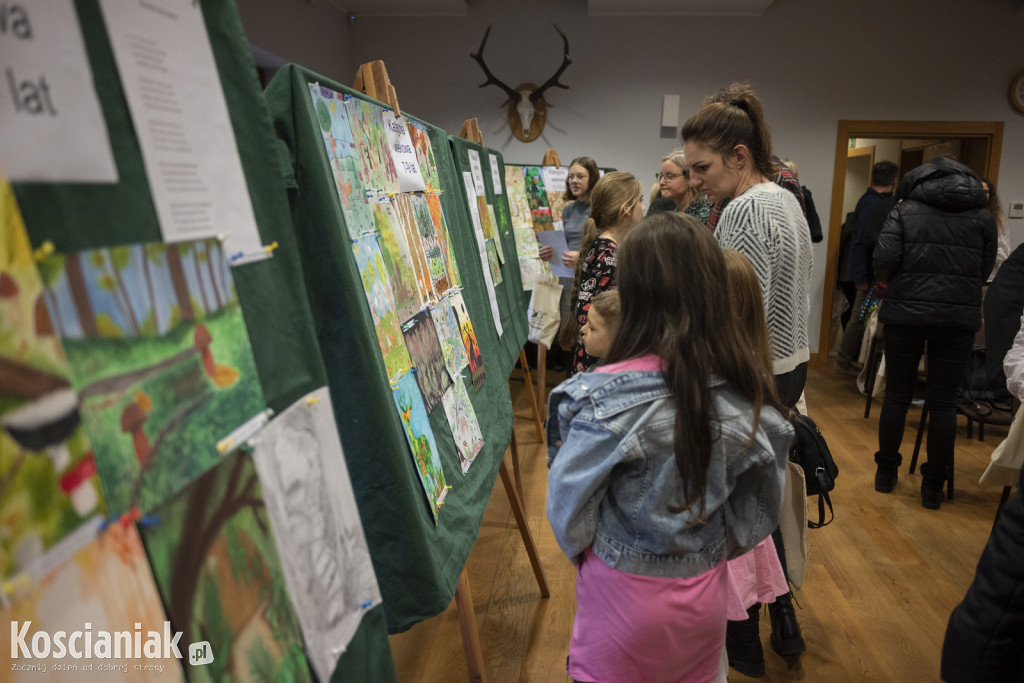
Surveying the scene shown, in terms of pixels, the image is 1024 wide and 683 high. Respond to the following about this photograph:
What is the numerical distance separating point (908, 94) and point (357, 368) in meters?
6.31

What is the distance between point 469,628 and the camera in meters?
1.40

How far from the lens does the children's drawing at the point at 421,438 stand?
3.86 ft

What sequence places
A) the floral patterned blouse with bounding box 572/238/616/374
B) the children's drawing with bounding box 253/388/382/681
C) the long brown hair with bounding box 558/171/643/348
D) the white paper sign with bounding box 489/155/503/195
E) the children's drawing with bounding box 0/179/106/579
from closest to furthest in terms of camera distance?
the children's drawing with bounding box 0/179/106/579, the children's drawing with bounding box 253/388/382/681, the floral patterned blouse with bounding box 572/238/616/374, the long brown hair with bounding box 558/171/643/348, the white paper sign with bounding box 489/155/503/195

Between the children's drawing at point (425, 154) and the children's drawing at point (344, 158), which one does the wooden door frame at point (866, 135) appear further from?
the children's drawing at point (344, 158)

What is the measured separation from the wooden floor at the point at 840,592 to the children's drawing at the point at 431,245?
47.4 inches

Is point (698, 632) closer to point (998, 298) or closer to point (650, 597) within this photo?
point (650, 597)

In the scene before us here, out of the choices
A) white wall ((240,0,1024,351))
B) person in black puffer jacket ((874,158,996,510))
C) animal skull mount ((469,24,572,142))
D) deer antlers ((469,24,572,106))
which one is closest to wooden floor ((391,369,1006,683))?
person in black puffer jacket ((874,158,996,510))

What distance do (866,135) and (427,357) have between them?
5877mm

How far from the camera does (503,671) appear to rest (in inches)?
77.0

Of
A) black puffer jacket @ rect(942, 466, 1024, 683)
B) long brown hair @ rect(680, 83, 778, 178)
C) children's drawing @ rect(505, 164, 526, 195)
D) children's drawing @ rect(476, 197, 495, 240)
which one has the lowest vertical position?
black puffer jacket @ rect(942, 466, 1024, 683)

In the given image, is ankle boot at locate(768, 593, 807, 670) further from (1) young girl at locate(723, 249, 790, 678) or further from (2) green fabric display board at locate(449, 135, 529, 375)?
(2) green fabric display board at locate(449, 135, 529, 375)

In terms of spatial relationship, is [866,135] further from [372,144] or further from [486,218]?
[372,144]

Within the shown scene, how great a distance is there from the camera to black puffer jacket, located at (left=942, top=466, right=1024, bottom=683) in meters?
0.88
